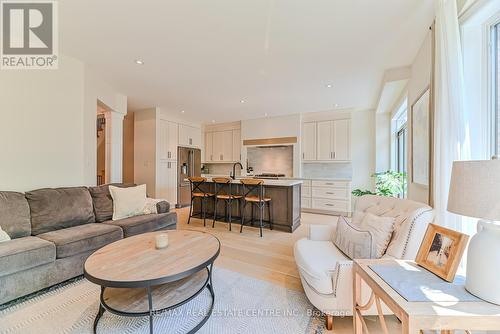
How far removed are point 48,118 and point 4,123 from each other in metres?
0.43

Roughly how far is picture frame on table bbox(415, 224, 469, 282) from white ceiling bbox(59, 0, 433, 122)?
1974 mm

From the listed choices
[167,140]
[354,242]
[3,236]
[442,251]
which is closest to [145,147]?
[167,140]

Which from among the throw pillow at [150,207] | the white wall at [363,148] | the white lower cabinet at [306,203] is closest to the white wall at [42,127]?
the throw pillow at [150,207]

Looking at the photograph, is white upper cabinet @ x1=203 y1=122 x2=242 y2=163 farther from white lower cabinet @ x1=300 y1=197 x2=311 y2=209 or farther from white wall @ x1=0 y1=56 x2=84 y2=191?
white wall @ x1=0 y1=56 x2=84 y2=191

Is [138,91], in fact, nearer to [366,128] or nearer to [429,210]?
[429,210]

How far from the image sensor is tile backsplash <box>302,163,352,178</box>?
5680 millimetres

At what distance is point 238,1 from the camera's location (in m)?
1.91

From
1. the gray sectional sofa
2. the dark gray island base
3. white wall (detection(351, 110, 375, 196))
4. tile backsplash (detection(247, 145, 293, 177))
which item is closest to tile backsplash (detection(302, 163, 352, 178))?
white wall (detection(351, 110, 375, 196))

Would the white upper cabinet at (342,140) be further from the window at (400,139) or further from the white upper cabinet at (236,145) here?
the white upper cabinet at (236,145)

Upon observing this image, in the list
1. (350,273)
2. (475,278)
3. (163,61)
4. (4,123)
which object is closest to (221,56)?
(163,61)

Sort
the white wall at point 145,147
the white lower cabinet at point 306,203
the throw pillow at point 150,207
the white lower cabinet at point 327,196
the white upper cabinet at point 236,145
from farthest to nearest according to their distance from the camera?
the white upper cabinet at point 236,145 → the white lower cabinet at point 306,203 → the white wall at point 145,147 → the white lower cabinet at point 327,196 → the throw pillow at point 150,207

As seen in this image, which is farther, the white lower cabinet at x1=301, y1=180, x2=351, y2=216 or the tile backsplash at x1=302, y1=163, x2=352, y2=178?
the tile backsplash at x1=302, y1=163, x2=352, y2=178

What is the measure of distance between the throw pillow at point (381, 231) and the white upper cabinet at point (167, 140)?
198 inches

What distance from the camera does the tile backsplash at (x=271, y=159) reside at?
6379 millimetres
